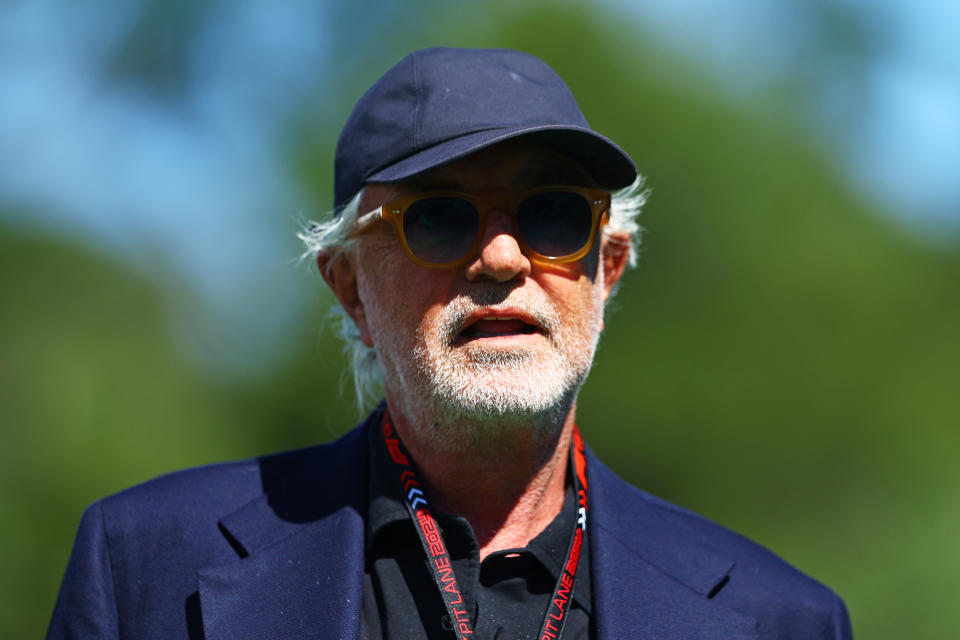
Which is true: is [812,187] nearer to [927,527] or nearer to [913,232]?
[913,232]

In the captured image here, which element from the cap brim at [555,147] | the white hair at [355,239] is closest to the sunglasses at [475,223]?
the cap brim at [555,147]

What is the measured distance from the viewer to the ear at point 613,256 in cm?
369

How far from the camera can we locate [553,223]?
3.12m

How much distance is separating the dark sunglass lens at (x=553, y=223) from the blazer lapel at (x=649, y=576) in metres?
0.77

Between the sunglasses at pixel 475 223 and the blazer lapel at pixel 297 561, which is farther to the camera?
the sunglasses at pixel 475 223

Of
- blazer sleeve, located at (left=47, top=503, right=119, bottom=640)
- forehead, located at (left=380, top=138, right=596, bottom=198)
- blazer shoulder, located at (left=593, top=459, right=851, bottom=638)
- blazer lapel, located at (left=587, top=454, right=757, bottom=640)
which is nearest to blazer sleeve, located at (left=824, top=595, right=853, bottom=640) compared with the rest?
blazer shoulder, located at (left=593, top=459, right=851, bottom=638)

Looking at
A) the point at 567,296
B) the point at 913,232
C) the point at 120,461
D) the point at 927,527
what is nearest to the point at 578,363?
the point at 567,296

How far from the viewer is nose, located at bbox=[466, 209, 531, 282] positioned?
119 inches

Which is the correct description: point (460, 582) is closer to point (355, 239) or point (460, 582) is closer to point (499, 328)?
point (499, 328)

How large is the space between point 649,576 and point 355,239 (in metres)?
1.42

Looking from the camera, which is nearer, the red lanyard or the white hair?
the red lanyard

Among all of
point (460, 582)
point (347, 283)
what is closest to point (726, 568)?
point (460, 582)

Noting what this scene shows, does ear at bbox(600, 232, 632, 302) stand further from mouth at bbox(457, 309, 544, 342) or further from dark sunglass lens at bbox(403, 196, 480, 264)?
dark sunglass lens at bbox(403, 196, 480, 264)

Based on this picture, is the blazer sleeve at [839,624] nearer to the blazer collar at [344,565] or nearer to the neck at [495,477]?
the blazer collar at [344,565]
